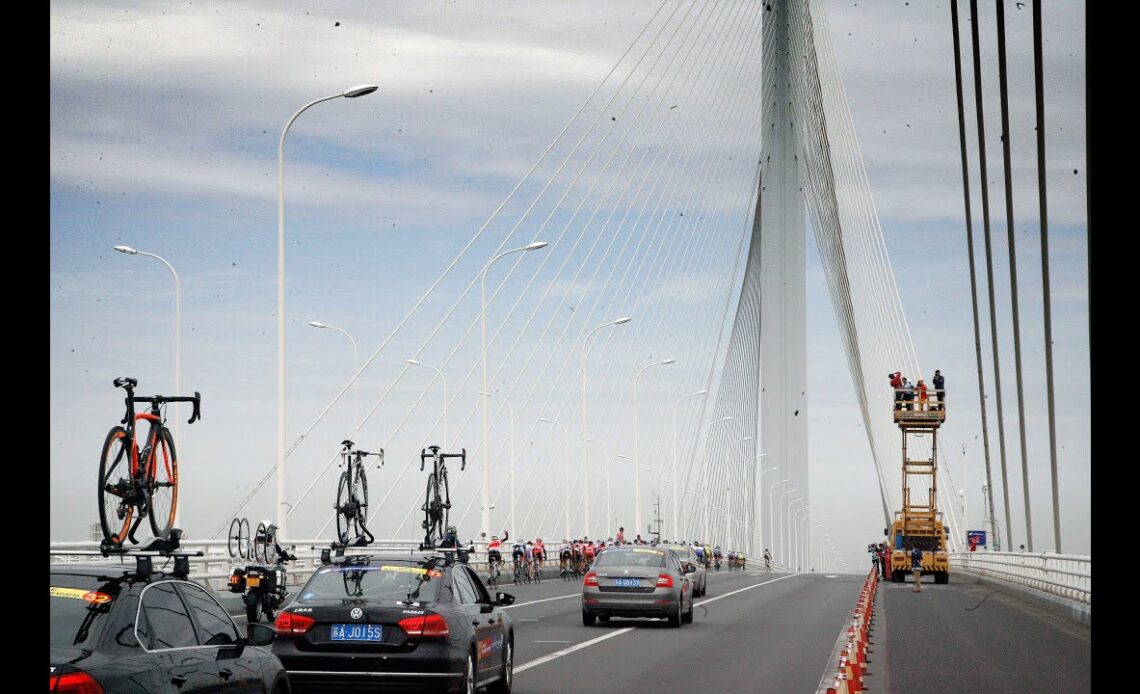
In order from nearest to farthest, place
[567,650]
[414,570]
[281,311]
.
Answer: [414,570] → [567,650] → [281,311]

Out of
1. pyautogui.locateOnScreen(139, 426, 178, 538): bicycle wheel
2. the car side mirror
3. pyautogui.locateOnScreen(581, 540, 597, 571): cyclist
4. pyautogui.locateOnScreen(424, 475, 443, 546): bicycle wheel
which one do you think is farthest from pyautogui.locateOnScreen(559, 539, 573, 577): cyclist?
the car side mirror

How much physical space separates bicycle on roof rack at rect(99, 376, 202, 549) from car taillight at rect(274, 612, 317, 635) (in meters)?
2.38

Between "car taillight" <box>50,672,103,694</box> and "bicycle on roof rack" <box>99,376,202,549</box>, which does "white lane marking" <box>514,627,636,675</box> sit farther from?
"car taillight" <box>50,672,103,694</box>

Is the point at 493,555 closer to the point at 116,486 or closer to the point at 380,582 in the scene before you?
the point at 116,486

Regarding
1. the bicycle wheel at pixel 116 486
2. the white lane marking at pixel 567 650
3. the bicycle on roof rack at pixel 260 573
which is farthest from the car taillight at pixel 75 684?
the bicycle on roof rack at pixel 260 573

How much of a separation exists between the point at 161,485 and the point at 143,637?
7768 mm

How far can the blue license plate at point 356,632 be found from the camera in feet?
38.7

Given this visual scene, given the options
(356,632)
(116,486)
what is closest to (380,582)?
(356,632)

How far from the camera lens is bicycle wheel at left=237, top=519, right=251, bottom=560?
78.9 ft

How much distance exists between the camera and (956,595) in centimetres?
3972

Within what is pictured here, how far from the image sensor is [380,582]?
484 inches

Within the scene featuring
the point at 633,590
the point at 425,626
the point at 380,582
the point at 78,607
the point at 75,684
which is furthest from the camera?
the point at 633,590
